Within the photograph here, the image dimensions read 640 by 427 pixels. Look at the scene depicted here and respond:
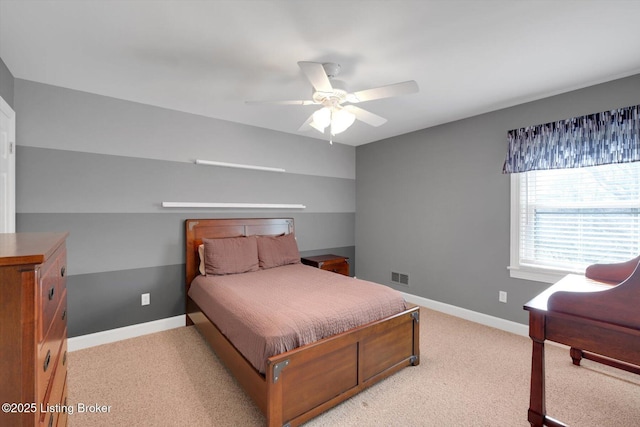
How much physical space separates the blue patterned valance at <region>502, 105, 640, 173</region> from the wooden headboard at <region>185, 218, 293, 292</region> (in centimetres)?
283

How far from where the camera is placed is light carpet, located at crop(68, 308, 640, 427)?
1839mm

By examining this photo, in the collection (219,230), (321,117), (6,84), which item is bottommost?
(219,230)

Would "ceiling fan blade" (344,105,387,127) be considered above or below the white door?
above

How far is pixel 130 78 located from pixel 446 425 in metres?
3.51

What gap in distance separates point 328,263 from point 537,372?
102 inches


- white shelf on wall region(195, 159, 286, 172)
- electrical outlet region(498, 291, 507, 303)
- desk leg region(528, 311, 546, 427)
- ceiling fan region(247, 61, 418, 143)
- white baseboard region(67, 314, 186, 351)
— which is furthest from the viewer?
white shelf on wall region(195, 159, 286, 172)

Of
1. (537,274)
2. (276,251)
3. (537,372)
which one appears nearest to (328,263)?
(276,251)

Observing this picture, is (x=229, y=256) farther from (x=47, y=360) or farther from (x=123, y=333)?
(x=47, y=360)

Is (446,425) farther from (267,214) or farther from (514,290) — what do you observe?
(267,214)

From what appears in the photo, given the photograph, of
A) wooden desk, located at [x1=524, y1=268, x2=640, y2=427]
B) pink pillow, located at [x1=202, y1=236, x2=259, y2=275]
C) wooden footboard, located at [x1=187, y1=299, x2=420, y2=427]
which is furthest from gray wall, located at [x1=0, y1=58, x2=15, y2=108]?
wooden desk, located at [x1=524, y1=268, x2=640, y2=427]

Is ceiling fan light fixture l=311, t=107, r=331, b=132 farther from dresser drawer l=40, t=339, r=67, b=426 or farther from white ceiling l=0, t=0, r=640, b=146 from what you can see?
dresser drawer l=40, t=339, r=67, b=426

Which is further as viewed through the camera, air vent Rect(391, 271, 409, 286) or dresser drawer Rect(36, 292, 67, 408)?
air vent Rect(391, 271, 409, 286)

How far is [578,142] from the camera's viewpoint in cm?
265

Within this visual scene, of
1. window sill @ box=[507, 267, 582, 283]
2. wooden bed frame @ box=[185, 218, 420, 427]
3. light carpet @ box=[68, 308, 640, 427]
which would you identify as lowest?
light carpet @ box=[68, 308, 640, 427]
